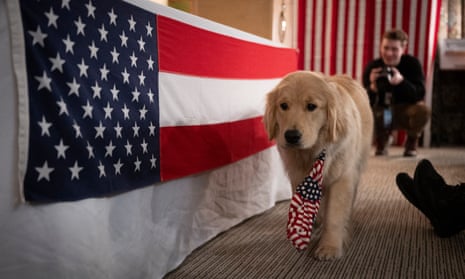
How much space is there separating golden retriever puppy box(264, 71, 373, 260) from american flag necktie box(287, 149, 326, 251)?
5cm

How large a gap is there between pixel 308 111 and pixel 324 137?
0.45 feet

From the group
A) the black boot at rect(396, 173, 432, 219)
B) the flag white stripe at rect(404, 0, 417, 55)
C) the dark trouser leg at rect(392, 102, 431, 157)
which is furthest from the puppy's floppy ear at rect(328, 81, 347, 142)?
the flag white stripe at rect(404, 0, 417, 55)

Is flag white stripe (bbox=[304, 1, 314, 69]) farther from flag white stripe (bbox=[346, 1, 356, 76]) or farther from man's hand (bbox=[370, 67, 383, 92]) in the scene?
man's hand (bbox=[370, 67, 383, 92])

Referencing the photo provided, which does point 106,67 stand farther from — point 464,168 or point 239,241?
point 464,168

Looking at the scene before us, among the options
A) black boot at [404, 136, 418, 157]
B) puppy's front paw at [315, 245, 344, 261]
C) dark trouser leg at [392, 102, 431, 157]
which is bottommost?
puppy's front paw at [315, 245, 344, 261]

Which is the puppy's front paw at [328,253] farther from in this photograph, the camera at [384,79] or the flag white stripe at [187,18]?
the camera at [384,79]

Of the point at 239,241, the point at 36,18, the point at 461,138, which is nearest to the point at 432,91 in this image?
the point at 461,138

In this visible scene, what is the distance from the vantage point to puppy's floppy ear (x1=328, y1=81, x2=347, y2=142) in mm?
1715

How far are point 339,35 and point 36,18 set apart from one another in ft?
16.8

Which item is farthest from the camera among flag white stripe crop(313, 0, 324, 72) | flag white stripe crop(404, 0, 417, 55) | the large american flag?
flag white stripe crop(313, 0, 324, 72)

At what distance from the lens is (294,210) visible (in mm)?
1723

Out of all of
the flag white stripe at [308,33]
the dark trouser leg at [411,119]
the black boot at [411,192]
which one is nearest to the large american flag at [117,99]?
the black boot at [411,192]

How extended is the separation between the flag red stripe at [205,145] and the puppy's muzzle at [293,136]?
0.35m

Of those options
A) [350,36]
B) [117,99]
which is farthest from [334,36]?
[117,99]
